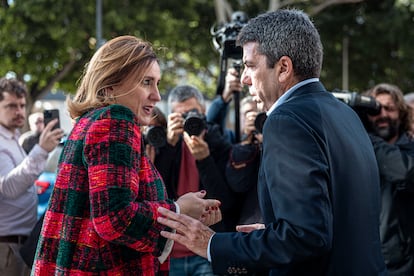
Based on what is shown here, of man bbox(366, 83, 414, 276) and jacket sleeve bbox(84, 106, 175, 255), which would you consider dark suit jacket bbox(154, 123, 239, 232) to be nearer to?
Result: man bbox(366, 83, 414, 276)

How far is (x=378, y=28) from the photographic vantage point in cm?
1719

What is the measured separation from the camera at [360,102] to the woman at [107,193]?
2.10m

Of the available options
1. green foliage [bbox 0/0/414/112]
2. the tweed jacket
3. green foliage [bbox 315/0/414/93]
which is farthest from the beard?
green foliage [bbox 315/0/414/93]

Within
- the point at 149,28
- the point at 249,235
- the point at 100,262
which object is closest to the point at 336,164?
the point at 249,235

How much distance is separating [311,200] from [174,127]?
243cm

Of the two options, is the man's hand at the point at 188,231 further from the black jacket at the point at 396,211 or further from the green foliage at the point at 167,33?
the green foliage at the point at 167,33

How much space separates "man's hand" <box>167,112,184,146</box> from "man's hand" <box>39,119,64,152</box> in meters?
0.76

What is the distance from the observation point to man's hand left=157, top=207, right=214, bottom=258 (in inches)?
80.4

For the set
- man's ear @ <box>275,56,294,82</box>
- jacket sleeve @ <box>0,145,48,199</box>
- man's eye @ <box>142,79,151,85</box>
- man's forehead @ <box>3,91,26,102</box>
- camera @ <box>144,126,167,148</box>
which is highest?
man's ear @ <box>275,56,294,82</box>

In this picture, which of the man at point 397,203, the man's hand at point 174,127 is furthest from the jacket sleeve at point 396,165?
the man's hand at point 174,127

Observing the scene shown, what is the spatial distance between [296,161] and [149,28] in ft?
45.7

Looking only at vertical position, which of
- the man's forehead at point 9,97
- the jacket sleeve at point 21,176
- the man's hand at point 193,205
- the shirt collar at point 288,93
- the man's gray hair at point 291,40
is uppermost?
the man's gray hair at point 291,40

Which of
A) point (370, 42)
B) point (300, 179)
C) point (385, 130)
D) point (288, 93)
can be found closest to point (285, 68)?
point (288, 93)

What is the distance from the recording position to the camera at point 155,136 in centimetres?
406
